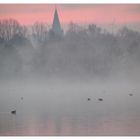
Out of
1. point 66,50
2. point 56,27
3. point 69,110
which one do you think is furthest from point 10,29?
point 69,110

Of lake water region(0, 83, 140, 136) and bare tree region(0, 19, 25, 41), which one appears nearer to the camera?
lake water region(0, 83, 140, 136)

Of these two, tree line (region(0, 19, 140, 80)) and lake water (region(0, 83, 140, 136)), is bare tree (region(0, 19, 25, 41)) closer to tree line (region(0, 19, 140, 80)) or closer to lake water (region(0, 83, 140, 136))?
tree line (region(0, 19, 140, 80))

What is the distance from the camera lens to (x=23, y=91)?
49.5 feet

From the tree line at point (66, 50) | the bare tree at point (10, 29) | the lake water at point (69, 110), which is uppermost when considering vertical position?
the bare tree at point (10, 29)

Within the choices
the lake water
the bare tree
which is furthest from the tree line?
the lake water

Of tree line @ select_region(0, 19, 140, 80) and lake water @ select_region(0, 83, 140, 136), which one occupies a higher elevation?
tree line @ select_region(0, 19, 140, 80)

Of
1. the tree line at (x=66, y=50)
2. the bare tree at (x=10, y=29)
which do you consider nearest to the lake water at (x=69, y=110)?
the tree line at (x=66, y=50)

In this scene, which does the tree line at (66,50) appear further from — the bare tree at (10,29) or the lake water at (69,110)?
the lake water at (69,110)

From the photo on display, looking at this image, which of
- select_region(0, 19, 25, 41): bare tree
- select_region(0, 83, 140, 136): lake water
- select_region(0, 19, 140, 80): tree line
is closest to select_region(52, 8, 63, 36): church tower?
select_region(0, 19, 140, 80): tree line

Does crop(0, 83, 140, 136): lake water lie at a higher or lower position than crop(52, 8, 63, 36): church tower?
lower

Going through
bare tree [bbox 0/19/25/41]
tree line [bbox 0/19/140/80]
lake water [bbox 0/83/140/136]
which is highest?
bare tree [bbox 0/19/25/41]

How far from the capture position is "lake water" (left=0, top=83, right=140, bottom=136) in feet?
48.7

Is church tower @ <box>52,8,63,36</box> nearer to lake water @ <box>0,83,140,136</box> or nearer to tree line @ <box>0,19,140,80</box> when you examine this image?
tree line @ <box>0,19,140,80</box>

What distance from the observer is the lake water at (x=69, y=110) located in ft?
48.7
